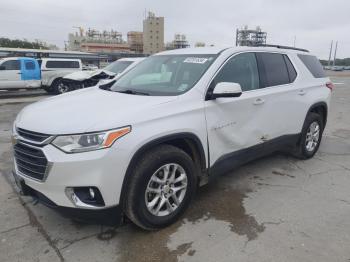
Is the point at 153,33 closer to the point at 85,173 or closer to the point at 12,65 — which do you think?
the point at 12,65

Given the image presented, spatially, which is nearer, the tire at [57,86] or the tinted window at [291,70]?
the tinted window at [291,70]

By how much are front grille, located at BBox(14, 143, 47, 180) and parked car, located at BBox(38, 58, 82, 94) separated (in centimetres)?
1417

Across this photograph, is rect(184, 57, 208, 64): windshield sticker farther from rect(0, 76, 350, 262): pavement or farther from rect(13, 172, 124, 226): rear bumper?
rect(13, 172, 124, 226): rear bumper

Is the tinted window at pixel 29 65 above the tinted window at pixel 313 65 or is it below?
below

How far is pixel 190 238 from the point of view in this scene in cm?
301

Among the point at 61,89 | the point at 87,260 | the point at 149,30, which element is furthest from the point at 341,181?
the point at 149,30

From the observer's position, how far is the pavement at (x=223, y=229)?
279 cm

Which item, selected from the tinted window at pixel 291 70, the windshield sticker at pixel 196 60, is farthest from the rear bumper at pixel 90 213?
the tinted window at pixel 291 70

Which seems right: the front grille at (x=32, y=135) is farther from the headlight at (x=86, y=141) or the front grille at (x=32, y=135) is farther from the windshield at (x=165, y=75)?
the windshield at (x=165, y=75)

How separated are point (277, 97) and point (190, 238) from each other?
7.32 feet

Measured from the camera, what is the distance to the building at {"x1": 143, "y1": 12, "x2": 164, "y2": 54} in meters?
92.9

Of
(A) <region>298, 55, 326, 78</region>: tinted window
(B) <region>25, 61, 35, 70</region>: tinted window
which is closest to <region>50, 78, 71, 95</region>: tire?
(B) <region>25, 61, 35, 70</region>: tinted window

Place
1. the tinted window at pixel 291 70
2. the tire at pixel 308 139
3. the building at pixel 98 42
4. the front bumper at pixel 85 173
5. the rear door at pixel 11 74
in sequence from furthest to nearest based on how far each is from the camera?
the building at pixel 98 42 → the rear door at pixel 11 74 → the tire at pixel 308 139 → the tinted window at pixel 291 70 → the front bumper at pixel 85 173

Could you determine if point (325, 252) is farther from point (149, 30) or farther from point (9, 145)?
point (149, 30)
